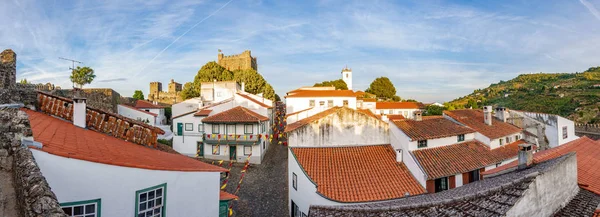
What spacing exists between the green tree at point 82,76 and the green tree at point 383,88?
60328mm

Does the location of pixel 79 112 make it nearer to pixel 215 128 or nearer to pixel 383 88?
pixel 215 128

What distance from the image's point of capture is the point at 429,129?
17344 mm

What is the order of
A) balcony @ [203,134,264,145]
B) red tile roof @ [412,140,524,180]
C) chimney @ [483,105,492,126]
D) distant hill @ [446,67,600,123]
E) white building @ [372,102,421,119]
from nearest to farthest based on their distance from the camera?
red tile roof @ [412,140,524,180], chimney @ [483,105,492,126], balcony @ [203,134,264,145], distant hill @ [446,67,600,123], white building @ [372,102,421,119]

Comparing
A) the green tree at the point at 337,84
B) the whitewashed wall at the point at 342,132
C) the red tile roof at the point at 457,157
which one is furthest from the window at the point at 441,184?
the green tree at the point at 337,84

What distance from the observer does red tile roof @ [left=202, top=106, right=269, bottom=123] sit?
2392 cm

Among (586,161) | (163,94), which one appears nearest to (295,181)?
(586,161)

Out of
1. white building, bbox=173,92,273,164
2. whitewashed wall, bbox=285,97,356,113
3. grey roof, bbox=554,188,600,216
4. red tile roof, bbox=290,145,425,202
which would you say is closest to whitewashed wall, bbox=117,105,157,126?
white building, bbox=173,92,273,164

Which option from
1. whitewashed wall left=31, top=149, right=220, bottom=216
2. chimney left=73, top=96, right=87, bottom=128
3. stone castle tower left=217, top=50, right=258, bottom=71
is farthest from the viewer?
stone castle tower left=217, top=50, right=258, bottom=71

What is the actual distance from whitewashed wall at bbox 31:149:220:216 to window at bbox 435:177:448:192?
12.2m

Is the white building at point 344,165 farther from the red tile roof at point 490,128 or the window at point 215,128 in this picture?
the window at point 215,128

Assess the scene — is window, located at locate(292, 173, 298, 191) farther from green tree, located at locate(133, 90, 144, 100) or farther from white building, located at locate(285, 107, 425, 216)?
green tree, located at locate(133, 90, 144, 100)

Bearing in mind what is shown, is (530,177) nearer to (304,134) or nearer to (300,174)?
(300,174)

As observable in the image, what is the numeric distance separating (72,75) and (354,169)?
39.2 metres

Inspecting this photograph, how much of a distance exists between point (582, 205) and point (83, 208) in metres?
11.8
